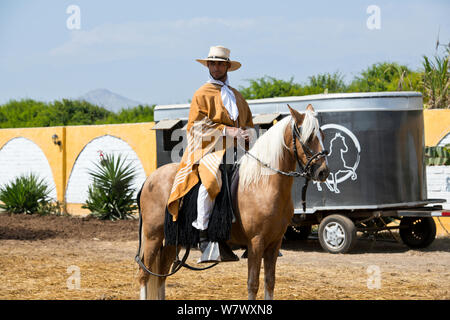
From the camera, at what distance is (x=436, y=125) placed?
13.4 metres

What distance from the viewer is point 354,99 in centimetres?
1123

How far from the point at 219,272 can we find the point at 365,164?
367 centimetres

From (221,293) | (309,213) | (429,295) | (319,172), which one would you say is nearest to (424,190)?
(309,213)

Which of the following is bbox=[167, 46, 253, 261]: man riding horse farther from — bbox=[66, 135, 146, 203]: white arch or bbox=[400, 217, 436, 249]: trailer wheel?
bbox=[66, 135, 146, 203]: white arch

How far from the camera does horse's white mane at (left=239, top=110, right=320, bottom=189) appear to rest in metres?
5.88

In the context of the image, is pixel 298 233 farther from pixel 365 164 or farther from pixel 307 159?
pixel 307 159

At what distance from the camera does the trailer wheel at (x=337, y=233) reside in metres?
11.1

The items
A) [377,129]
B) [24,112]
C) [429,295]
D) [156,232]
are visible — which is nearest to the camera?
[156,232]

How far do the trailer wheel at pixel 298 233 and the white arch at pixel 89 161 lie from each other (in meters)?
5.78

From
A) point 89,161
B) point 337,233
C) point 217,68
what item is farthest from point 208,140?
point 89,161

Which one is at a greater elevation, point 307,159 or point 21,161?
point 21,161

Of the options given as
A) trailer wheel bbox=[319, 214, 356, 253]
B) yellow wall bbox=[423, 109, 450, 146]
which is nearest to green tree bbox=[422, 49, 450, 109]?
yellow wall bbox=[423, 109, 450, 146]

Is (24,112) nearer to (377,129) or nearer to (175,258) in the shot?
(377,129)

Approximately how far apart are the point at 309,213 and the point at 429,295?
13.8ft
